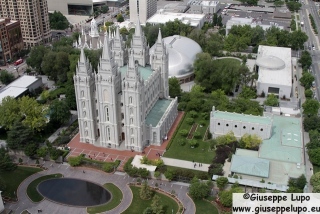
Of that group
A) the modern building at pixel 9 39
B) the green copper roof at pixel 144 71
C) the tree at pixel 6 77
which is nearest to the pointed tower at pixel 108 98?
the green copper roof at pixel 144 71

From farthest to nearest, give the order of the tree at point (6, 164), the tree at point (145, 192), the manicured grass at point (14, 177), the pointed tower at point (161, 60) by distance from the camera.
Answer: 1. the pointed tower at point (161, 60)
2. the tree at point (6, 164)
3. the manicured grass at point (14, 177)
4. the tree at point (145, 192)

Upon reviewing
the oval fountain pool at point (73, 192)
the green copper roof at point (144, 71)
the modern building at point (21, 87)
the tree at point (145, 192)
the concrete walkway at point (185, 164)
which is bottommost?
the oval fountain pool at point (73, 192)

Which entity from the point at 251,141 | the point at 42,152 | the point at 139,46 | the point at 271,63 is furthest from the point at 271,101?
the point at 42,152

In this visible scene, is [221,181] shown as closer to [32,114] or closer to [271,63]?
[32,114]

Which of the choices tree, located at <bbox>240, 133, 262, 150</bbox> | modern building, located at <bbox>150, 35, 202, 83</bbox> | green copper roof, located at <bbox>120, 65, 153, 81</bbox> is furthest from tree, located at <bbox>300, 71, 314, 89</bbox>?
green copper roof, located at <bbox>120, 65, 153, 81</bbox>

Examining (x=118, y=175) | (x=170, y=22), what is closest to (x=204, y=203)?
(x=118, y=175)

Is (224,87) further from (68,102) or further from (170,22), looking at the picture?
(170,22)

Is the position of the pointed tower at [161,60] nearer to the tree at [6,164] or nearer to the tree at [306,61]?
the tree at [6,164]

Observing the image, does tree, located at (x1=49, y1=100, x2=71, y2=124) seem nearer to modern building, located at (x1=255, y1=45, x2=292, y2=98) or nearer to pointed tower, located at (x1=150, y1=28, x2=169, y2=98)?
pointed tower, located at (x1=150, y1=28, x2=169, y2=98)
